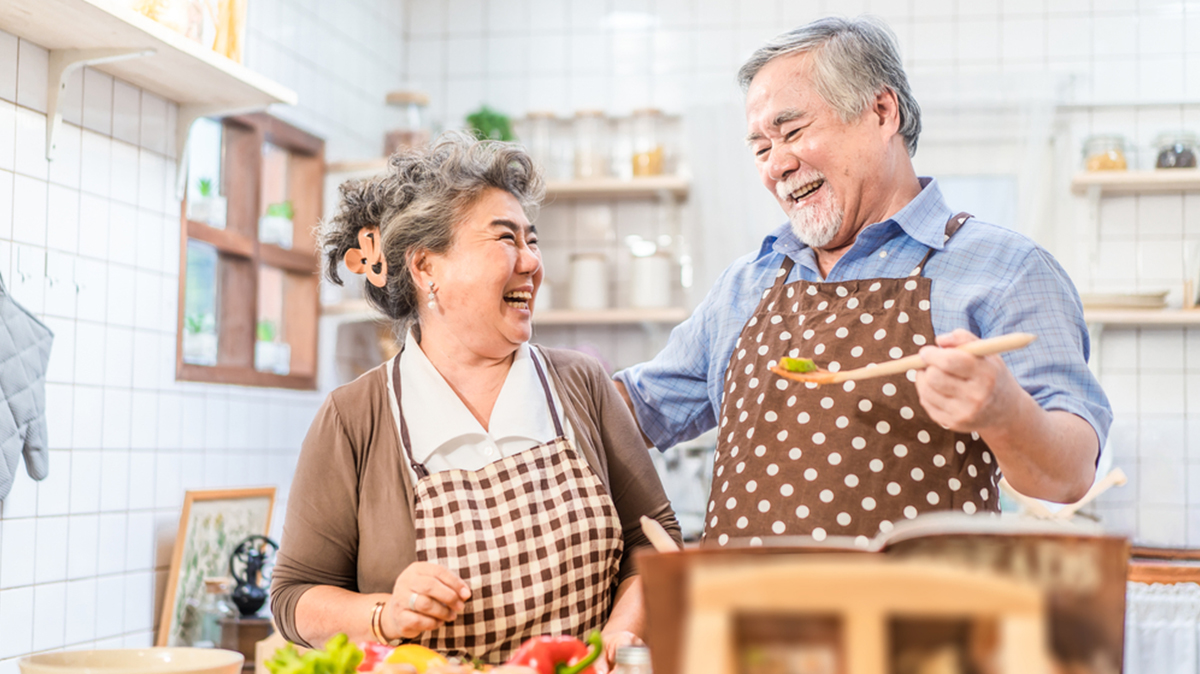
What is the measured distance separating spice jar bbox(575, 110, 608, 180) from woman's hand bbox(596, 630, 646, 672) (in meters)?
2.97

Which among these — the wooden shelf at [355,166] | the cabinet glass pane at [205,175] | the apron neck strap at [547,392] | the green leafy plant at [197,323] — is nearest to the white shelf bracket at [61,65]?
the cabinet glass pane at [205,175]

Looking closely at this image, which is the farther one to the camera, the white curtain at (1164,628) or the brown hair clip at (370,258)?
the white curtain at (1164,628)

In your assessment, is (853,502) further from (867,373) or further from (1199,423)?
(1199,423)

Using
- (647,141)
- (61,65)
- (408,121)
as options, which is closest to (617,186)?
(647,141)

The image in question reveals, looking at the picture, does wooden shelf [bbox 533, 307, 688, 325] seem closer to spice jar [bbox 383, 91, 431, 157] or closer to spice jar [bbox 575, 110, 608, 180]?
spice jar [bbox 575, 110, 608, 180]

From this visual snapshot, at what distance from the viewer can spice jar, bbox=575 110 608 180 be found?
13.6ft

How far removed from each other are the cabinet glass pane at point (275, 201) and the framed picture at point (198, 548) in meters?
0.87

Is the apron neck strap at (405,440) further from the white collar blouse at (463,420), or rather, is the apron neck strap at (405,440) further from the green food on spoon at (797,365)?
the green food on spoon at (797,365)

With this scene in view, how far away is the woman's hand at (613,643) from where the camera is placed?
4.06ft

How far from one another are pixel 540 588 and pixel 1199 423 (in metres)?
3.31

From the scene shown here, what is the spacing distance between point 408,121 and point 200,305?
1283 mm

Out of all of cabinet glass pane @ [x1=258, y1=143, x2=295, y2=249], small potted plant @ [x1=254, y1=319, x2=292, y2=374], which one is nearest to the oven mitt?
small potted plant @ [x1=254, y1=319, x2=292, y2=374]

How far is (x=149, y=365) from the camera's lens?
279cm

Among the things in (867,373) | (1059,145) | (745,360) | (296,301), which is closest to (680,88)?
(1059,145)
